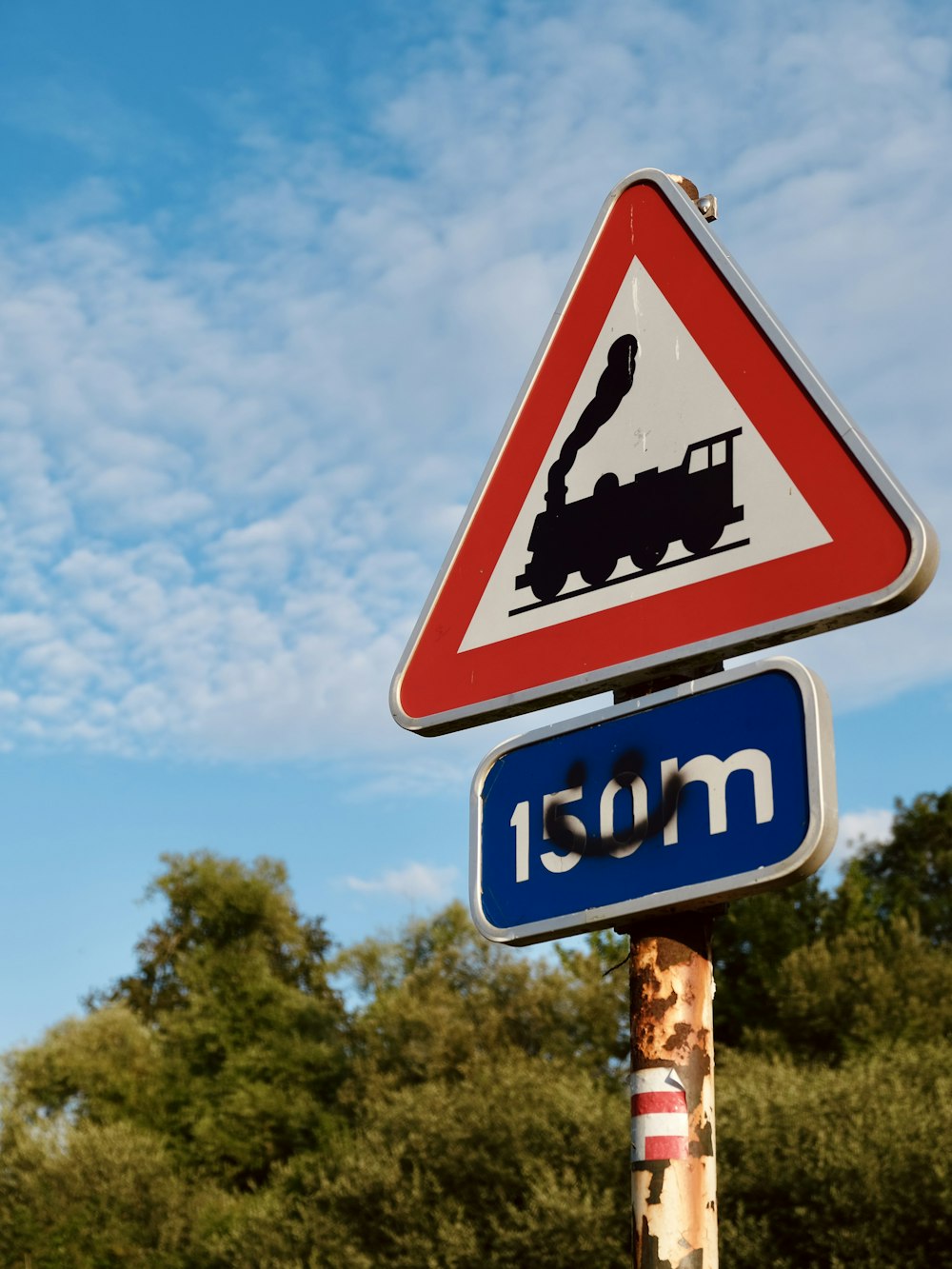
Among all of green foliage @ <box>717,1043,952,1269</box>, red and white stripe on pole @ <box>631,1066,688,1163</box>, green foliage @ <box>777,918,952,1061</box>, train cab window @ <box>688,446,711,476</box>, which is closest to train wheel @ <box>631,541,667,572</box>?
train cab window @ <box>688,446,711,476</box>

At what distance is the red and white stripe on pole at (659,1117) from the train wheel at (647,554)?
735 mm

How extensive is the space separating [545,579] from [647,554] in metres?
0.22

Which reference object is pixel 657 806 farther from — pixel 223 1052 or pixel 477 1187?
pixel 223 1052

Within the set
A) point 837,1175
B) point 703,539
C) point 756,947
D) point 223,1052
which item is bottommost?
point 703,539

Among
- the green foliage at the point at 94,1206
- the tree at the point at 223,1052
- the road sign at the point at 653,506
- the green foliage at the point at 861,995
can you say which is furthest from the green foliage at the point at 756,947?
the road sign at the point at 653,506

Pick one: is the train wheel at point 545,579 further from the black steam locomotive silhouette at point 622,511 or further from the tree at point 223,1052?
the tree at point 223,1052

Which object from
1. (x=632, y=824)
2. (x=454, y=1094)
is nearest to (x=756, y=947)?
(x=454, y=1094)

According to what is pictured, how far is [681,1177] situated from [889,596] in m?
0.81

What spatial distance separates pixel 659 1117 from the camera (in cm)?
183

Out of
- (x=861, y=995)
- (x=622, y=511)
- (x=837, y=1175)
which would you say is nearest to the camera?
(x=622, y=511)

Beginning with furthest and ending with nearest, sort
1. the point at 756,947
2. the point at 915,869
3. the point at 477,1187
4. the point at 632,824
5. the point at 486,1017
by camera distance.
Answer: the point at 915,869 → the point at 756,947 → the point at 486,1017 → the point at 477,1187 → the point at 632,824

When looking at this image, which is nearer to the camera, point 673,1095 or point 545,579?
point 673,1095

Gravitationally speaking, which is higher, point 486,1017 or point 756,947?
point 756,947

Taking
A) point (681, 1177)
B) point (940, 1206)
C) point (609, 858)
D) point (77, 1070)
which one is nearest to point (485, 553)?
point (609, 858)
